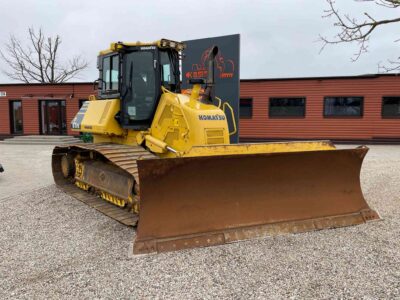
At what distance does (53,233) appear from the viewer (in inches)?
176

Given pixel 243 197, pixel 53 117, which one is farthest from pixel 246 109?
pixel 243 197

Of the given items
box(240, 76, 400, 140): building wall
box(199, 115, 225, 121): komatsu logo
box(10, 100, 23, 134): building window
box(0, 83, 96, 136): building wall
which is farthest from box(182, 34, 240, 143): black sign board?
box(10, 100, 23, 134): building window

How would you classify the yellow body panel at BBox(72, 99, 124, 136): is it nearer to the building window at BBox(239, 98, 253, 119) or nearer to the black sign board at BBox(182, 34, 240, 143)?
the black sign board at BBox(182, 34, 240, 143)

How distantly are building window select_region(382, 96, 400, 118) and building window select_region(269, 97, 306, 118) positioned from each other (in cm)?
371

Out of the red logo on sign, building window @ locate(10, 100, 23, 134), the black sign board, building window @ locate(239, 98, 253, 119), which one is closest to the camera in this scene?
the black sign board

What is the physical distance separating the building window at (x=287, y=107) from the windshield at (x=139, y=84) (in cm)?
1304

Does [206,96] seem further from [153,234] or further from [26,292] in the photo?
[26,292]

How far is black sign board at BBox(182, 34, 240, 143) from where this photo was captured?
12.7 metres

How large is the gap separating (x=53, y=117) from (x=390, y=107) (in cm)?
1760

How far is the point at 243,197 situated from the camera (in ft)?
14.0

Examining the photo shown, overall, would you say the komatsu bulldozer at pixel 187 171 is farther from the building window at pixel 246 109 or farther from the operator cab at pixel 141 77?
the building window at pixel 246 109

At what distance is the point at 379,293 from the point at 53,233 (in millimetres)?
3684

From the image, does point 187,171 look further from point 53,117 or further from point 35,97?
point 35,97

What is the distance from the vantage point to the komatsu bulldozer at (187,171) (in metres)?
3.90
